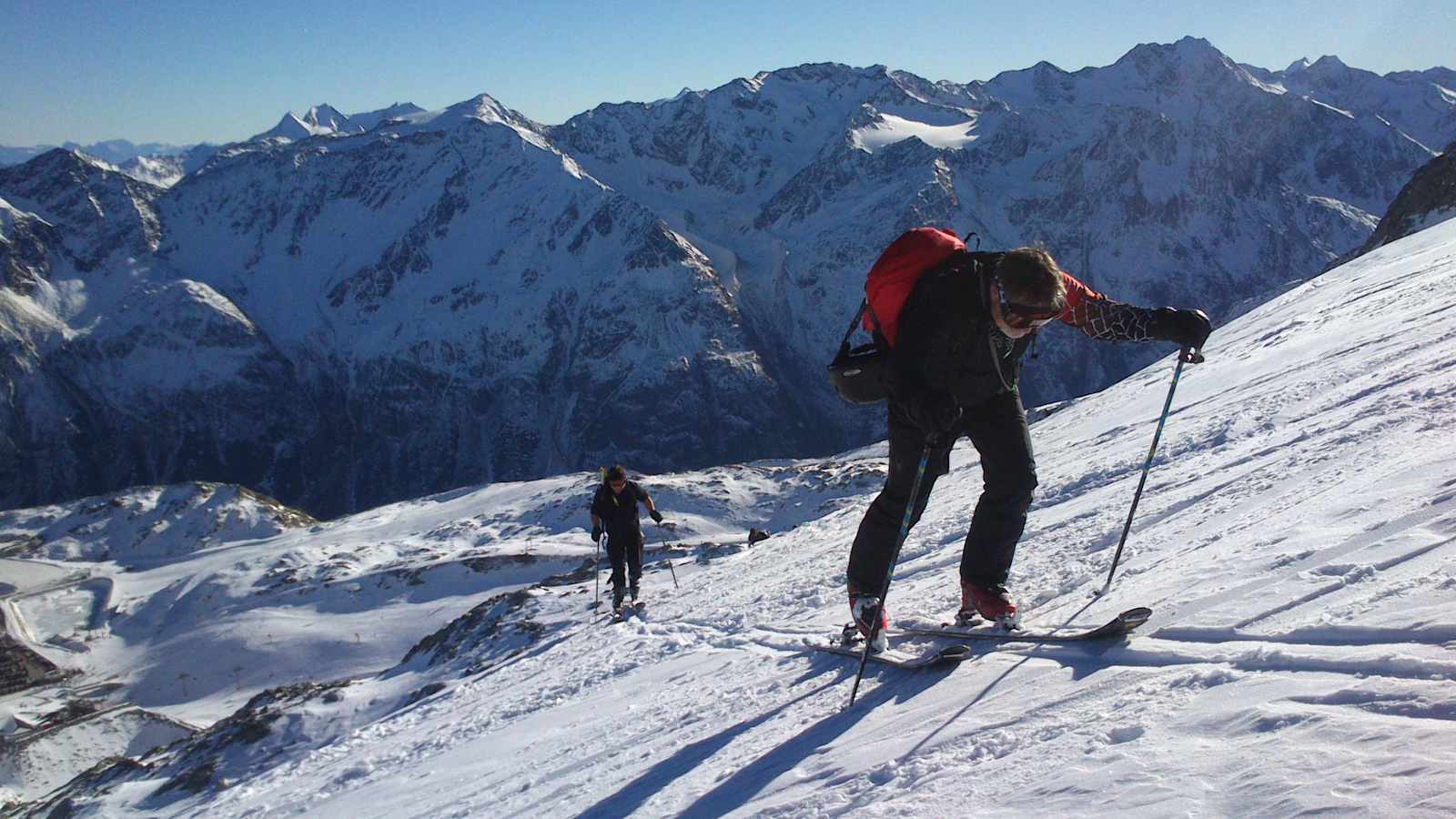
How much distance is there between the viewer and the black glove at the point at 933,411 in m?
5.98

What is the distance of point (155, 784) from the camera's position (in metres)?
18.4

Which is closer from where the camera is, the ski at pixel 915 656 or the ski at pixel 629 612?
the ski at pixel 915 656

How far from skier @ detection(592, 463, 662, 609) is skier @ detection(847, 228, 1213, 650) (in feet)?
35.4

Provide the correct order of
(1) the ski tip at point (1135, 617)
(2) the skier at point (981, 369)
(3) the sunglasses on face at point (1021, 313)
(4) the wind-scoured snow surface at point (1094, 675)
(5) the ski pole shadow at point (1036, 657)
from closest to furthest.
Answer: (4) the wind-scoured snow surface at point (1094, 675) → (5) the ski pole shadow at point (1036, 657) → (1) the ski tip at point (1135, 617) → (3) the sunglasses on face at point (1021, 313) → (2) the skier at point (981, 369)

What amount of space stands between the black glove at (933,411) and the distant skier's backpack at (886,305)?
0.21 metres

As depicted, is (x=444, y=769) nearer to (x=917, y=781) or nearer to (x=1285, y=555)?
(x=917, y=781)

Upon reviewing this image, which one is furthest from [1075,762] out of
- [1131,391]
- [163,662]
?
[163,662]

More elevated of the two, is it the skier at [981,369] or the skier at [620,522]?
the skier at [981,369]

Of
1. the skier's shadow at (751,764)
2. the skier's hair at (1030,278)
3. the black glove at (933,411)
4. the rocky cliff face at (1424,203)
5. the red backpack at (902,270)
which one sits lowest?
the skier's shadow at (751,764)

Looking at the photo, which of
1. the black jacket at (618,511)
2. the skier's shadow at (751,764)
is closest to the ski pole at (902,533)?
the skier's shadow at (751,764)

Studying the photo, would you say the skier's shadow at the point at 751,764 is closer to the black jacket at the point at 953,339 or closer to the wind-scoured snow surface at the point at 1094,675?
the wind-scoured snow surface at the point at 1094,675

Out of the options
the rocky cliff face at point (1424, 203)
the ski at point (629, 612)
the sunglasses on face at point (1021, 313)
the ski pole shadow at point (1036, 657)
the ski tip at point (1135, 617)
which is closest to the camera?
the ski pole shadow at point (1036, 657)

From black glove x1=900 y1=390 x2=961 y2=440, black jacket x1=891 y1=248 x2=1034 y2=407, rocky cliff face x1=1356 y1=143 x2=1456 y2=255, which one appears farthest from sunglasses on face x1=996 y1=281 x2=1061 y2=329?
rocky cliff face x1=1356 y1=143 x2=1456 y2=255

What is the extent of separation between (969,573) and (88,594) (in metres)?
122
